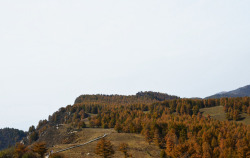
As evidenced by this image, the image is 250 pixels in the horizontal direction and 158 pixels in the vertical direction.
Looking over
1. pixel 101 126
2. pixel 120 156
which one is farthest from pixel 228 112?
pixel 120 156

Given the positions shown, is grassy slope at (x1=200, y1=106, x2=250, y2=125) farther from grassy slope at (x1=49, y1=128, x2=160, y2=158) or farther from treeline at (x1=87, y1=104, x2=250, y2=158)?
grassy slope at (x1=49, y1=128, x2=160, y2=158)

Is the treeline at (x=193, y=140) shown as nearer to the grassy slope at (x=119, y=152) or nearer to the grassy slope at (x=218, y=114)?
the grassy slope at (x=119, y=152)

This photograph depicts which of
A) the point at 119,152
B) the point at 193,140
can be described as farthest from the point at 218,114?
the point at 119,152

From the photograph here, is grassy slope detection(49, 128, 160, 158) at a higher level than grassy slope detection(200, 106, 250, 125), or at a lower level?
lower

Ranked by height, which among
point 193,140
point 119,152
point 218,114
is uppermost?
point 218,114

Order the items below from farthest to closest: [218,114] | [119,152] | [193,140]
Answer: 1. [218,114]
2. [193,140]
3. [119,152]

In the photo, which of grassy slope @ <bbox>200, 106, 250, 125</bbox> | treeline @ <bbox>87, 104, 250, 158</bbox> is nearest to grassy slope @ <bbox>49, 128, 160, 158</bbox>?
treeline @ <bbox>87, 104, 250, 158</bbox>

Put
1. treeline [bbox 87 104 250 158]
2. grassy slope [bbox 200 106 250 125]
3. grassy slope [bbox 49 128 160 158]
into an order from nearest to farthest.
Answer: grassy slope [bbox 49 128 160 158]
treeline [bbox 87 104 250 158]
grassy slope [bbox 200 106 250 125]

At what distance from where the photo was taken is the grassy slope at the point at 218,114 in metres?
157

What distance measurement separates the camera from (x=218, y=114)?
17650cm

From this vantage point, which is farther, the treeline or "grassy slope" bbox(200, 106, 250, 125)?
"grassy slope" bbox(200, 106, 250, 125)

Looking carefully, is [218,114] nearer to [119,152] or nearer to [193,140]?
[193,140]

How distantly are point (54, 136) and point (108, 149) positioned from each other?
8594cm

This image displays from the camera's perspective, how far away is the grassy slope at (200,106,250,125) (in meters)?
157
